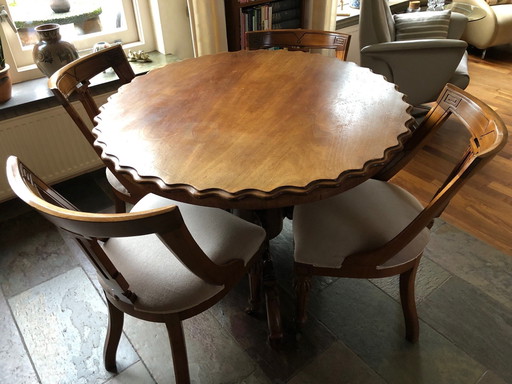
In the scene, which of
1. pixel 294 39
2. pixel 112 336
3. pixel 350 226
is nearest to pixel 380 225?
pixel 350 226

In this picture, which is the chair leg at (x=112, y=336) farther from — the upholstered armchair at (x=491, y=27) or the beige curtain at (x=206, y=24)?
the upholstered armchair at (x=491, y=27)

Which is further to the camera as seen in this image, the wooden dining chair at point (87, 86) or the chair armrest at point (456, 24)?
the chair armrest at point (456, 24)

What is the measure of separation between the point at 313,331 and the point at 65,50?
1.79 meters

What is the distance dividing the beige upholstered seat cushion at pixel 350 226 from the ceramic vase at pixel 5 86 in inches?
62.4

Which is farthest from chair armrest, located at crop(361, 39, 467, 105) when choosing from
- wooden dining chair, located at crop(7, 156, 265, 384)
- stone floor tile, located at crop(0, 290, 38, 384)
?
stone floor tile, located at crop(0, 290, 38, 384)

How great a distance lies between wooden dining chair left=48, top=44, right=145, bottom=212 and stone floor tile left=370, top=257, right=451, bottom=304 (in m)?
1.08

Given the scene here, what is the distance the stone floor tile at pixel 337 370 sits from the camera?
134cm

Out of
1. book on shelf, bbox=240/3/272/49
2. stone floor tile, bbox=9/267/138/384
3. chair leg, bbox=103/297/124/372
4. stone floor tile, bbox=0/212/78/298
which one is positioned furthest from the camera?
book on shelf, bbox=240/3/272/49

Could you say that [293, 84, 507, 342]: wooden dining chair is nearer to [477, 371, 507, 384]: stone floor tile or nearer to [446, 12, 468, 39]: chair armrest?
[477, 371, 507, 384]: stone floor tile

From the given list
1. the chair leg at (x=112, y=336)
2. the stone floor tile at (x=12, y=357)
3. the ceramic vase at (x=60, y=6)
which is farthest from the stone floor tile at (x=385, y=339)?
the ceramic vase at (x=60, y=6)

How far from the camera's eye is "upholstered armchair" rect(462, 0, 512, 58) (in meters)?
3.60

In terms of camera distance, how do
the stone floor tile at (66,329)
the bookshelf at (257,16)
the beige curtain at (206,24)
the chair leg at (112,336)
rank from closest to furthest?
the chair leg at (112,336) < the stone floor tile at (66,329) < the beige curtain at (206,24) < the bookshelf at (257,16)

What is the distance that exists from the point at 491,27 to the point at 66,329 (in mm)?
4112

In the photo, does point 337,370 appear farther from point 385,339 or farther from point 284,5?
point 284,5
